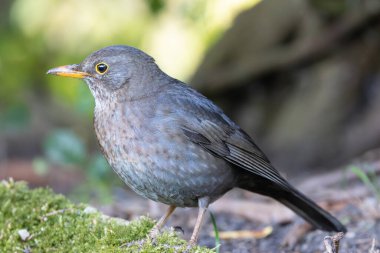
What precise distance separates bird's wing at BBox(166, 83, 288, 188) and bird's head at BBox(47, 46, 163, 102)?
35 cm

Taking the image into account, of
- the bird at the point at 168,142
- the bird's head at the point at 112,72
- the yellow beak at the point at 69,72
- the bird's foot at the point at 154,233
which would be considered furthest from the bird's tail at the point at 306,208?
the yellow beak at the point at 69,72

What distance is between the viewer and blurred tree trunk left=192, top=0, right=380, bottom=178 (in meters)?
8.28

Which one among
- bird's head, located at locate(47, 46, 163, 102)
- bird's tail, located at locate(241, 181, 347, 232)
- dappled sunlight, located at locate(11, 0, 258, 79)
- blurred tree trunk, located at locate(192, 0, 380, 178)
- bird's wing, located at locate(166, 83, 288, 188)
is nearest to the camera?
bird's wing, located at locate(166, 83, 288, 188)

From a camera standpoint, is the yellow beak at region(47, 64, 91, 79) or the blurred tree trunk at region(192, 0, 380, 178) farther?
the blurred tree trunk at region(192, 0, 380, 178)

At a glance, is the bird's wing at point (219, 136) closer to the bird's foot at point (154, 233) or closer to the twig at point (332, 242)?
the bird's foot at point (154, 233)

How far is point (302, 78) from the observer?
895 cm

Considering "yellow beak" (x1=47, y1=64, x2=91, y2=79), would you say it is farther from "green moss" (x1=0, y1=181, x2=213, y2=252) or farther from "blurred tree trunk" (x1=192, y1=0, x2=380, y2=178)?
"blurred tree trunk" (x1=192, y1=0, x2=380, y2=178)

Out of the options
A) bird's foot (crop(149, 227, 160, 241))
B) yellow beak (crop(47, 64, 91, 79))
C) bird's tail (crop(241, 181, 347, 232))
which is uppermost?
yellow beak (crop(47, 64, 91, 79))

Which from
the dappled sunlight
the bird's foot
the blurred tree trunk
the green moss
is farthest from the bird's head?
the dappled sunlight

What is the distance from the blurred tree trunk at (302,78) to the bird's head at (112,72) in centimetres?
386

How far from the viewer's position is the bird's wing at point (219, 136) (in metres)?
4.81

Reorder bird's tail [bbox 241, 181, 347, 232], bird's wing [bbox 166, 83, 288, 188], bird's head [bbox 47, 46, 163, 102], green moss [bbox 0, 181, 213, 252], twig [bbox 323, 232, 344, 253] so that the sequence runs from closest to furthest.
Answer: twig [bbox 323, 232, 344, 253], green moss [bbox 0, 181, 213, 252], bird's wing [bbox 166, 83, 288, 188], bird's head [bbox 47, 46, 163, 102], bird's tail [bbox 241, 181, 347, 232]

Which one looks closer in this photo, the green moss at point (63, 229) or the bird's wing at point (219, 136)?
the green moss at point (63, 229)

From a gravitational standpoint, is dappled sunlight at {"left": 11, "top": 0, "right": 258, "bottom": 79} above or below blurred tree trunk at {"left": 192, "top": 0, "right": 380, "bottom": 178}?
above
